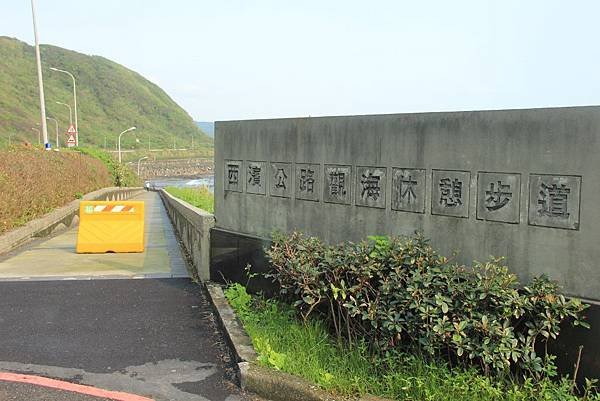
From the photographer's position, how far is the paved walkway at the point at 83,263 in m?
8.70

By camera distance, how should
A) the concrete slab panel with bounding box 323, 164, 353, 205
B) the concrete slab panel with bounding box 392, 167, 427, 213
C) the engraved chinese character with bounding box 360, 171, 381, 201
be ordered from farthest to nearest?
the concrete slab panel with bounding box 323, 164, 353, 205, the engraved chinese character with bounding box 360, 171, 381, 201, the concrete slab panel with bounding box 392, 167, 427, 213

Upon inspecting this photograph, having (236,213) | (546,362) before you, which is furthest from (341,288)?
(236,213)

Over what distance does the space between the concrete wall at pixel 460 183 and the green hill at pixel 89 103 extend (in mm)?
108068

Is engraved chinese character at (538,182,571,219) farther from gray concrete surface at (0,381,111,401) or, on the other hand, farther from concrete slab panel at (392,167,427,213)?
gray concrete surface at (0,381,111,401)

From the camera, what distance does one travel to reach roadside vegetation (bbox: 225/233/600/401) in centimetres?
368

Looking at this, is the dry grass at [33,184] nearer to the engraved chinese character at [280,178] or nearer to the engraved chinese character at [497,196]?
the engraved chinese character at [280,178]

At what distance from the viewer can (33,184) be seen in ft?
46.5

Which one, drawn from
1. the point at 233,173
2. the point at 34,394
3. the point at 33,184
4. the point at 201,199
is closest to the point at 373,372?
the point at 34,394

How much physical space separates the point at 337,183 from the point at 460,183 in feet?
4.78

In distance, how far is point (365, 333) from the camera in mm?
4477

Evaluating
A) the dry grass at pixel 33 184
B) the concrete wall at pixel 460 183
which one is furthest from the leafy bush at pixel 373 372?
the dry grass at pixel 33 184

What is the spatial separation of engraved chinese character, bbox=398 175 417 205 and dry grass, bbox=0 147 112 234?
927 centimetres

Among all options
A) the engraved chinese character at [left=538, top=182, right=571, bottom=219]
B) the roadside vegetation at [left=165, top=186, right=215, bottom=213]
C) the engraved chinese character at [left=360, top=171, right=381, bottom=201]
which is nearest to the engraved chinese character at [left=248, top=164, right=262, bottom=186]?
the engraved chinese character at [left=360, top=171, right=381, bottom=201]

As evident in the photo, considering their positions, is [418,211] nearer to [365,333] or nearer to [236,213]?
[365,333]
